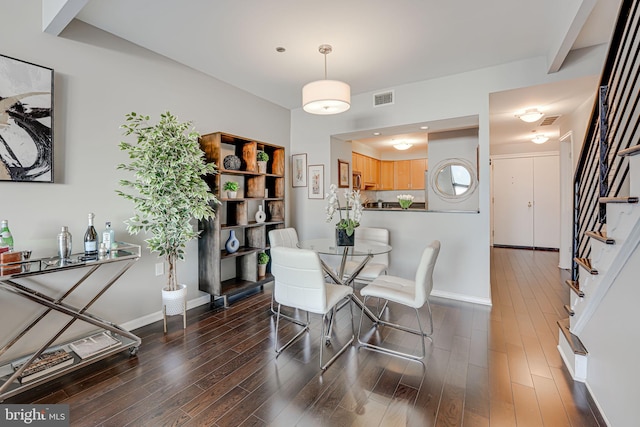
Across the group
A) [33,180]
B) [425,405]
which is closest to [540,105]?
[425,405]

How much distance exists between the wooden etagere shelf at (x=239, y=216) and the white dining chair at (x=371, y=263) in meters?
1.18

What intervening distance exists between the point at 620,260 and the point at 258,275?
343 centimetres

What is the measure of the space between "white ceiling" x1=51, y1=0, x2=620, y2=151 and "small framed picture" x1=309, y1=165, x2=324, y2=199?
1.40m

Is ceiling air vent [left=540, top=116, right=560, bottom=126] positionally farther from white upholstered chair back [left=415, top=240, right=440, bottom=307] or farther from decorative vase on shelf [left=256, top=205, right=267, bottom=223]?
decorative vase on shelf [left=256, top=205, right=267, bottom=223]

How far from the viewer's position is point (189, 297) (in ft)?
11.3

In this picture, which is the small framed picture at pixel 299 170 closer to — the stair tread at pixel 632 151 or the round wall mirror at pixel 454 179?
the round wall mirror at pixel 454 179

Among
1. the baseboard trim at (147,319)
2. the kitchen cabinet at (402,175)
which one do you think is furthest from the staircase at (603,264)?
the kitchen cabinet at (402,175)

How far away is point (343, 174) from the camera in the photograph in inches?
195

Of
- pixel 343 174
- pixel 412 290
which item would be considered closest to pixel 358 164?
pixel 343 174

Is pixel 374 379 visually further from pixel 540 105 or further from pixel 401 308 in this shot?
pixel 540 105

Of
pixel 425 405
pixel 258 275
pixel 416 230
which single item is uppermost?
pixel 416 230

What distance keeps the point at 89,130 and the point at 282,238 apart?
83.3 inches

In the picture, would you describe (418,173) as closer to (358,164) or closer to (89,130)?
(358,164)

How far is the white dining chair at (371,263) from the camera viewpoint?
10.8ft
